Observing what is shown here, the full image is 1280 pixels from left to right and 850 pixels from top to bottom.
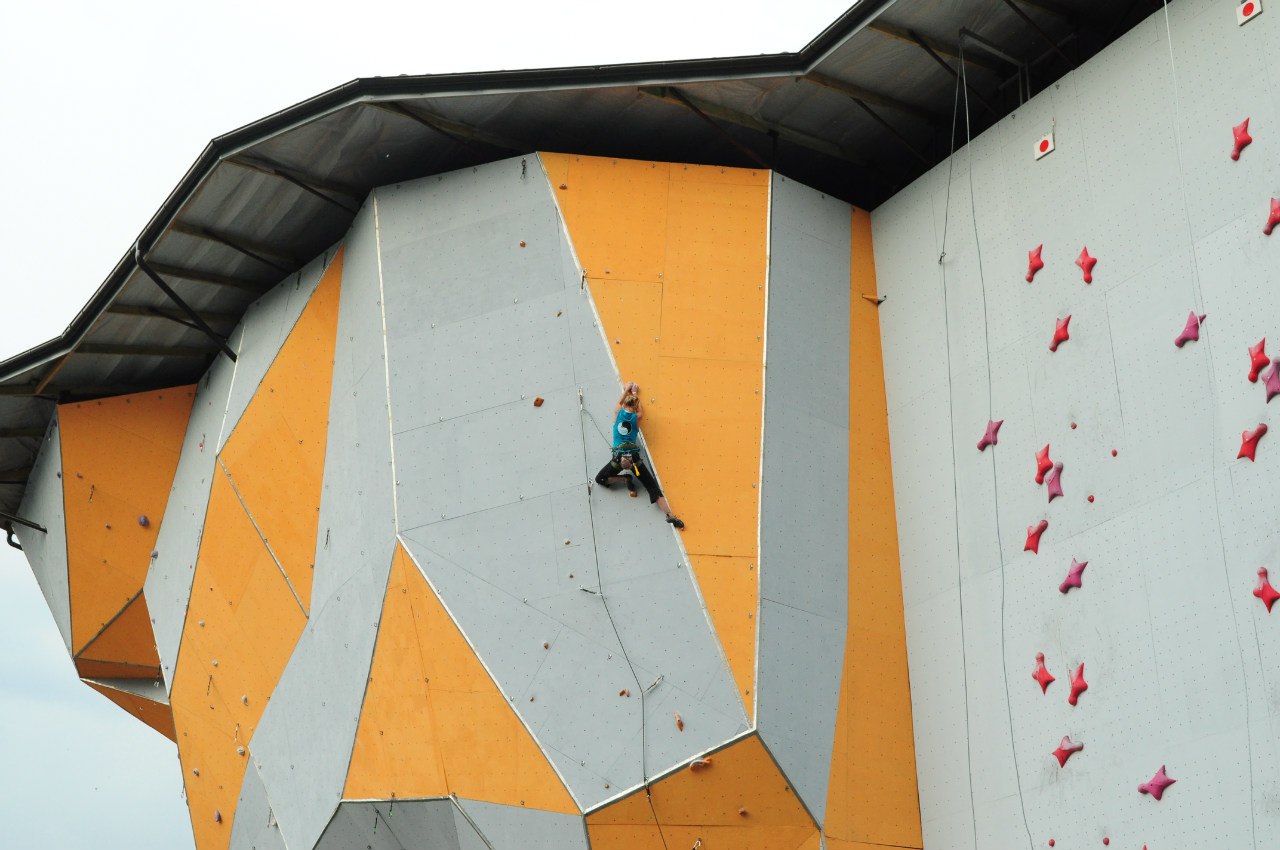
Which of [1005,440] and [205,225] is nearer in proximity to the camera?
[1005,440]

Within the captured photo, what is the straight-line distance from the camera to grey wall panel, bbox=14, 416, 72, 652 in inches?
725

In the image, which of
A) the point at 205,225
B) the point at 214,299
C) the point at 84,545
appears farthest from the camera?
the point at 84,545

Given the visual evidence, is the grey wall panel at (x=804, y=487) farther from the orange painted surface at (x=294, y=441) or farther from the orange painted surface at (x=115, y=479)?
the orange painted surface at (x=115, y=479)

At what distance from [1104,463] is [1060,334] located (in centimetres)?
129

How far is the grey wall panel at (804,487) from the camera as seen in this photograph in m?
12.4

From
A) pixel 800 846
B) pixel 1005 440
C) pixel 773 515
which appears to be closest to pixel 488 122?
pixel 773 515

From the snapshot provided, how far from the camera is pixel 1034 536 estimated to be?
1225 centimetres

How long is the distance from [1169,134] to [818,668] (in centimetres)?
527

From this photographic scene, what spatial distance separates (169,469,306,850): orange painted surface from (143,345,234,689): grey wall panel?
0.73 feet

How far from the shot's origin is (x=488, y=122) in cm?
1463

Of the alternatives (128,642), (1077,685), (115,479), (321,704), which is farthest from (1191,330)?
(128,642)

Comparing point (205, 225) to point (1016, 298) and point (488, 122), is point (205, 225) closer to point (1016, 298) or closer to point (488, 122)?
point (488, 122)

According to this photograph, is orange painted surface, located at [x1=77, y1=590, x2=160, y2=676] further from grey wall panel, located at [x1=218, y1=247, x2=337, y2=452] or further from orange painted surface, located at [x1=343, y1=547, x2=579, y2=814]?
orange painted surface, located at [x1=343, y1=547, x2=579, y2=814]

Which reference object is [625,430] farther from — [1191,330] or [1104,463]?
[1191,330]
